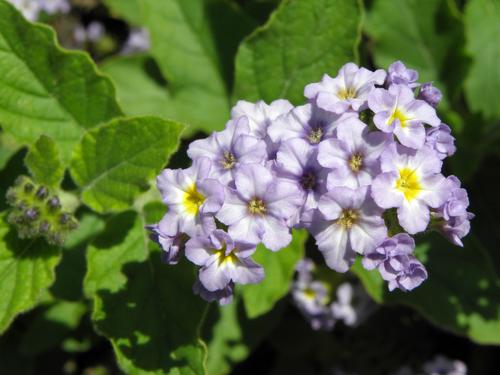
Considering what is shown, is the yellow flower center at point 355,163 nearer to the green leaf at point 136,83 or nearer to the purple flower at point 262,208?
the purple flower at point 262,208

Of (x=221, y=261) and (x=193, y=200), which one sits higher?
(x=193, y=200)

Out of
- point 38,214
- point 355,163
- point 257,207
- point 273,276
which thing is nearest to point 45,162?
A: point 38,214

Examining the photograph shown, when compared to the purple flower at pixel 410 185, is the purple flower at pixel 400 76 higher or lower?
higher

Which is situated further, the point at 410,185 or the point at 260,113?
the point at 260,113

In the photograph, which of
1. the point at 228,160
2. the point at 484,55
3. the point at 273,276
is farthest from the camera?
the point at 484,55

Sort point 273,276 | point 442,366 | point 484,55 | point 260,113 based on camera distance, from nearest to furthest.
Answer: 1. point 260,113
2. point 273,276
3. point 442,366
4. point 484,55

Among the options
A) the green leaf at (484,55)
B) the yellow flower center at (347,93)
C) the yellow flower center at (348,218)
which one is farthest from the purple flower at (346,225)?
the green leaf at (484,55)

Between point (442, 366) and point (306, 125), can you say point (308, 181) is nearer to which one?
point (306, 125)

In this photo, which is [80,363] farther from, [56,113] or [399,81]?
[399,81]
